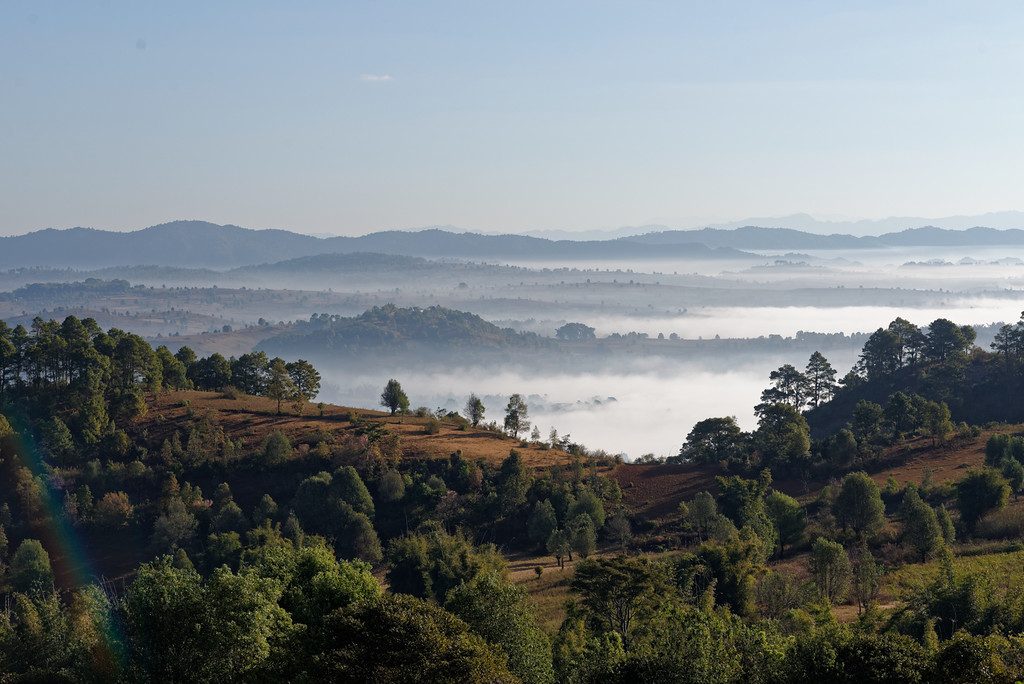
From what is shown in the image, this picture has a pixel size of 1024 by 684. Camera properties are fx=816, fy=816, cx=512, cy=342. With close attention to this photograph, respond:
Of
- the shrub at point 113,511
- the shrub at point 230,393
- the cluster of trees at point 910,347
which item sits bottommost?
the shrub at point 113,511

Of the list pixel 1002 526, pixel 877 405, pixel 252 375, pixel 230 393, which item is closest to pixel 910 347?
pixel 877 405

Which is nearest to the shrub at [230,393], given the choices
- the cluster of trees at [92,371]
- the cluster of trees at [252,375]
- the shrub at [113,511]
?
the cluster of trees at [252,375]

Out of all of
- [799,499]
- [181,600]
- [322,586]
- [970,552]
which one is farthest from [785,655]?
[799,499]

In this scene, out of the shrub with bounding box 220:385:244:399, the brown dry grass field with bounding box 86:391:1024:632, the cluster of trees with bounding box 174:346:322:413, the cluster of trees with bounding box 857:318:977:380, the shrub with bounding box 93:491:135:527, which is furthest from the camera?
the cluster of trees with bounding box 857:318:977:380

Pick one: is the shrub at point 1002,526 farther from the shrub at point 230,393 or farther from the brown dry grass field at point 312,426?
the shrub at point 230,393

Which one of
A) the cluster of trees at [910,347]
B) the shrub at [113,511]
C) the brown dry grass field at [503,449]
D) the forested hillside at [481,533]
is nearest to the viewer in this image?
the forested hillside at [481,533]

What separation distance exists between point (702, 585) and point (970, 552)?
1684cm

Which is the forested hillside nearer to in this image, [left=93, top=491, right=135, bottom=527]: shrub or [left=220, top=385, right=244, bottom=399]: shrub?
[left=93, top=491, right=135, bottom=527]: shrub

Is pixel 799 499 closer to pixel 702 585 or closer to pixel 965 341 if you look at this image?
pixel 702 585

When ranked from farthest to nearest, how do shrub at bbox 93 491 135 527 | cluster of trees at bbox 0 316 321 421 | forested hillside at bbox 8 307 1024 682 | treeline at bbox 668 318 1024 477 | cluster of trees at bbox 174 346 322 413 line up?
cluster of trees at bbox 174 346 322 413, cluster of trees at bbox 0 316 321 421, treeline at bbox 668 318 1024 477, shrub at bbox 93 491 135 527, forested hillside at bbox 8 307 1024 682

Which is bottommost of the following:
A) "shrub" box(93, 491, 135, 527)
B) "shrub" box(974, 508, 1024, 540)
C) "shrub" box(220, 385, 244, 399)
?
"shrub" box(93, 491, 135, 527)

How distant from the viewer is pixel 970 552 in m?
46.9

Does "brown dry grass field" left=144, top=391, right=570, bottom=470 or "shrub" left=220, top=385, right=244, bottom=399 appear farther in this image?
"shrub" left=220, top=385, right=244, bottom=399

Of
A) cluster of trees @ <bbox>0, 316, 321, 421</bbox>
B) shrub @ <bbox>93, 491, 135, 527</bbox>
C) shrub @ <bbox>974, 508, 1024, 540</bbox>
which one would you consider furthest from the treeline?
shrub @ <bbox>93, 491, 135, 527</bbox>
